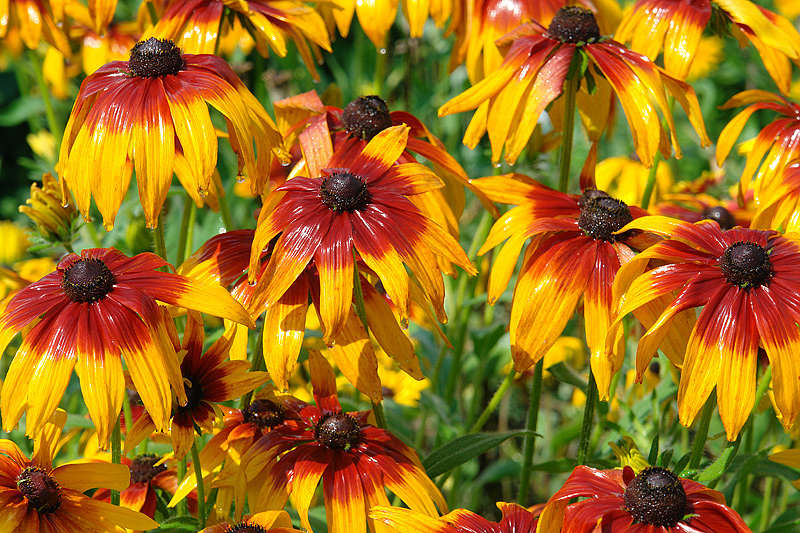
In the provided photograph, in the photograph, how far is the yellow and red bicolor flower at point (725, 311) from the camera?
98 centimetres

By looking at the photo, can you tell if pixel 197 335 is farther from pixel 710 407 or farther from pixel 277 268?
pixel 710 407

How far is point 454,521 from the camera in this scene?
3.35ft

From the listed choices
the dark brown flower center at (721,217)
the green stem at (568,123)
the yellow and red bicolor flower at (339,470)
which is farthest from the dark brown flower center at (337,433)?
the dark brown flower center at (721,217)

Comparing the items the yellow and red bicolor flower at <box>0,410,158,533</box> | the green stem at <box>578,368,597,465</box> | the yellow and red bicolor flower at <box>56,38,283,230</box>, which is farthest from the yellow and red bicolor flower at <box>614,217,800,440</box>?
the yellow and red bicolor flower at <box>0,410,158,533</box>

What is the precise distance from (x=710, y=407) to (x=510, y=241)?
343 millimetres

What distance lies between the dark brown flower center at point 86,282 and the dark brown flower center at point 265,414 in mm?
318

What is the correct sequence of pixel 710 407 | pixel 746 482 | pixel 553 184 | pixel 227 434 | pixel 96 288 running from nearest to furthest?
pixel 96 288 < pixel 710 407 < pixel 227 434 < pixel 746 482 < pixel 553 184

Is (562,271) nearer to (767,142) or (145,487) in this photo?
(767,142)

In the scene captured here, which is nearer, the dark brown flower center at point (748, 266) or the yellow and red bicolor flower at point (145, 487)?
the dark brown flower center at point (748, 266)

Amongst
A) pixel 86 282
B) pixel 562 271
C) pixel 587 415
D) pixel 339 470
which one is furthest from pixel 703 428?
pixel 86 282

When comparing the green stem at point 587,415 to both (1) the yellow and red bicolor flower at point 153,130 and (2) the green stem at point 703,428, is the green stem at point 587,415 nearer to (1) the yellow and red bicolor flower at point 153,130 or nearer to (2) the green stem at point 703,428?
(2) the green stem at point 703,428

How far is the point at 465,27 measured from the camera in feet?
5.74

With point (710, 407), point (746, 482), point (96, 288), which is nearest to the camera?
point (96, 288)

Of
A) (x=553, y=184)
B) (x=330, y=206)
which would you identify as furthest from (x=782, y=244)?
(x=553, y=184)
